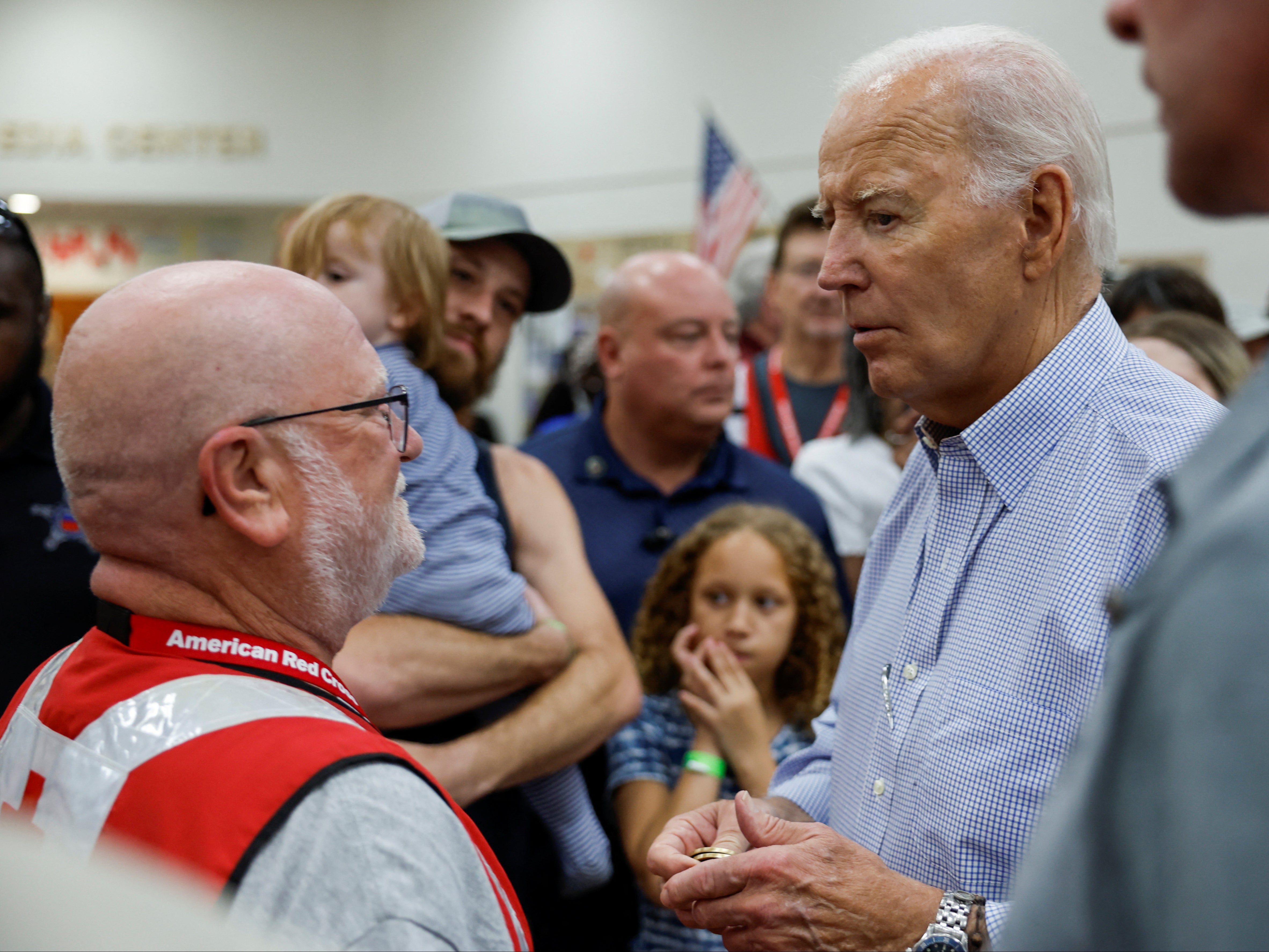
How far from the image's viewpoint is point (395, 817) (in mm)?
1010

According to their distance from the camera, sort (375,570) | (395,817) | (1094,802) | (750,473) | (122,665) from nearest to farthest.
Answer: (1094,802) → (395,817) → (122,665) → (375,570) → (750,473)

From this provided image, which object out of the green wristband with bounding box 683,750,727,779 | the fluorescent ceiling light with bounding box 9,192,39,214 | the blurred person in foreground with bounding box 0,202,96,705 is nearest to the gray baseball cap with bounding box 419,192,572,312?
the blurred person in foreground with bounding box 0,202,96,705

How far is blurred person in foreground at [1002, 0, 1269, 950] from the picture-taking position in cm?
56

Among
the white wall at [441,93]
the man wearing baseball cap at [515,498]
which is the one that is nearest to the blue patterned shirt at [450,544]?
the man wearing baseball cap at [515,498]

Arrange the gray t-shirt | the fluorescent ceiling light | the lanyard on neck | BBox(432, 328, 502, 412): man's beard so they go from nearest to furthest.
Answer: the gray t-shirt < the lanyard on neck < BBox(432, 328, 502, 412): man's beard < the fluorescent ceiling light

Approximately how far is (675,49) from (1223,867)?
28.4 feet

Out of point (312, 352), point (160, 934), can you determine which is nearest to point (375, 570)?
point (312, 352)

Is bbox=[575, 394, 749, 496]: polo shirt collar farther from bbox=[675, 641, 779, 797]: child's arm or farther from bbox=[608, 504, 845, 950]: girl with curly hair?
bbox=[675, 641, 779, 797]: child's arm

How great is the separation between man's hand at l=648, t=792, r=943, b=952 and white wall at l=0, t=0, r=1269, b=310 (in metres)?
6.86

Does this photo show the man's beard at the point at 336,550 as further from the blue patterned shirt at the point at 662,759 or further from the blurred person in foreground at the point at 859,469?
the blurred person in foreground at the point at 859,469

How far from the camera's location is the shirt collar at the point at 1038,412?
1.57 meters

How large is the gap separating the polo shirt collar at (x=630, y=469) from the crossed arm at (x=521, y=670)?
681mm

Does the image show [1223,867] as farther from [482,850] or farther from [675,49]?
[675,49]

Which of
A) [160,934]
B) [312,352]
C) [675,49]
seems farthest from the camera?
[675,49]
